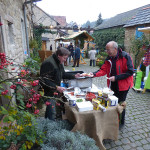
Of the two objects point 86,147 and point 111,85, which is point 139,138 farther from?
point 86,147

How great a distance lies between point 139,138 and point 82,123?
169 cm

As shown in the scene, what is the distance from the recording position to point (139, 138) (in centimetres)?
303

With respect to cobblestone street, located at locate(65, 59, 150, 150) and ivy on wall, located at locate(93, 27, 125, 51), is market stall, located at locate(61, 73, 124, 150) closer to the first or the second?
cobblestone street, located at locate(65, 59, 150, 150)

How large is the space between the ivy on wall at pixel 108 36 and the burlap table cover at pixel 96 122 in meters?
12.3

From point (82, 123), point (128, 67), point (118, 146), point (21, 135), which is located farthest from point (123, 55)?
point (21, 135)

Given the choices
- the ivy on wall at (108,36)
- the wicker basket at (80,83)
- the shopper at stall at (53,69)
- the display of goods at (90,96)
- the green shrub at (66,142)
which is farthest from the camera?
the ivy on wall at (108,36)

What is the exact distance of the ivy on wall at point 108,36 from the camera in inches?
577

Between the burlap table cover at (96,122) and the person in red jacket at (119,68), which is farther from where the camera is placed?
the person in red jacket at (119,68)

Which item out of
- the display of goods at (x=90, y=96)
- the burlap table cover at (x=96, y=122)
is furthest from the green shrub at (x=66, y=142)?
the display of goods at (x=90, y=96)

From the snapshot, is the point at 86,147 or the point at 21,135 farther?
the point at 86,147

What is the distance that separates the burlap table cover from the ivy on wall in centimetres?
1234

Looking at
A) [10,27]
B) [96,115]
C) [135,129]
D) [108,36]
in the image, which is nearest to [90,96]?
[96,115]

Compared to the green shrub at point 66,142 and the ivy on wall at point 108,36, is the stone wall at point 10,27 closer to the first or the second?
the green shrub at point 66,142

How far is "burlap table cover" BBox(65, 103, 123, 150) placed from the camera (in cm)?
231
